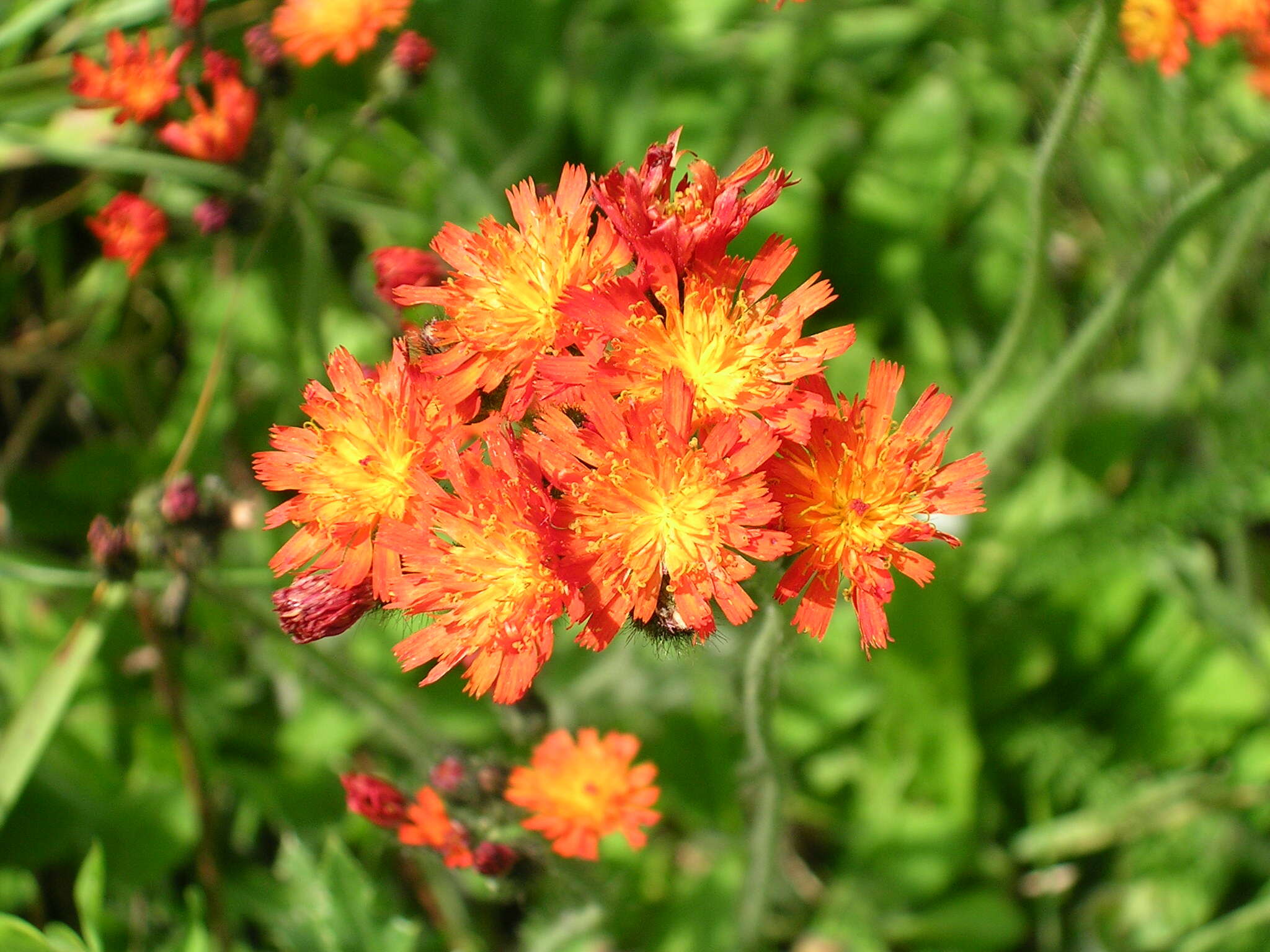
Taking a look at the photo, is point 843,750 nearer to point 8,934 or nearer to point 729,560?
point 729,560

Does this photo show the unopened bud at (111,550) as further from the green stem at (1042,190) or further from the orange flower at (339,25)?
the green stem at (1042,190)

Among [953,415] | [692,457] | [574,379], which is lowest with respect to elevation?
[953,415]

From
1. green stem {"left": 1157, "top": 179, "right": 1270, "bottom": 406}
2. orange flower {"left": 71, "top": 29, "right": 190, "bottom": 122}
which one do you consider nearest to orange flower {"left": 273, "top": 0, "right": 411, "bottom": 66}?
orange flower {"left": 71, "top": 29, "right": 190, "bottom": 122}

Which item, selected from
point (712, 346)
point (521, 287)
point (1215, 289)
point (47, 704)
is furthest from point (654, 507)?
point (1215, 289)

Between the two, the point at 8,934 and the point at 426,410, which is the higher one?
the point at 426,410

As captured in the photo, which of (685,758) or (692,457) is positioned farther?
(685,758)

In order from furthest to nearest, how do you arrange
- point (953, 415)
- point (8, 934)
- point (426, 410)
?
1. point (953, 415)
2. point (8, 934)
3. point (426, 410)

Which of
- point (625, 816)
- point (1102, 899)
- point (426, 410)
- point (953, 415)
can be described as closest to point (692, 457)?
point (426, 410)
